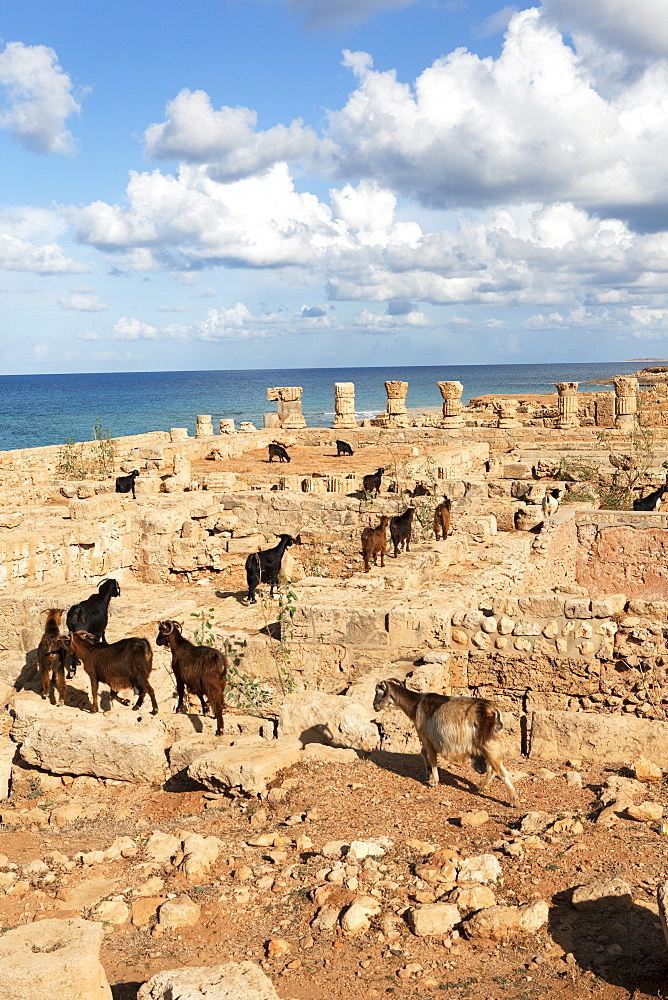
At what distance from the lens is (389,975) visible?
4309 millimetres

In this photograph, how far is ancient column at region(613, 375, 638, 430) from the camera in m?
27.6

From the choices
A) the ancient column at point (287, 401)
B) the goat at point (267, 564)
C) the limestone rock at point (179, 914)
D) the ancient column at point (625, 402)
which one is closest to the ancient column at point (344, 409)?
the ancient column at point (287, 401)

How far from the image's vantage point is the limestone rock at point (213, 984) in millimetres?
3861

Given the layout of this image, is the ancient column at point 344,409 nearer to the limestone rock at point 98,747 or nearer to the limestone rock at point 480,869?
the limestone rock at point 98,747

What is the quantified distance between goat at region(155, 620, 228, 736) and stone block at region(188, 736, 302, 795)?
0.72 metres

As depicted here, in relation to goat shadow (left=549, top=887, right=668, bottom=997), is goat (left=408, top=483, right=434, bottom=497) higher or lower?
higher

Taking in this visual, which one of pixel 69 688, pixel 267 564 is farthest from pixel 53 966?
pixel 267 564

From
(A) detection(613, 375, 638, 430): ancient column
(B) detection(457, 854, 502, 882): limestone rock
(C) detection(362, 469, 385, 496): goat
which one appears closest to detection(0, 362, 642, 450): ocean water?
(A) detection(613, 375, 638, 430): ancient column

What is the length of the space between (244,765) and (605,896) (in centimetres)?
317

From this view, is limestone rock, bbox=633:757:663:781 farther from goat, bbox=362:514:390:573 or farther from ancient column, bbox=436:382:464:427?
ancient column, bbox=436:382:464:427

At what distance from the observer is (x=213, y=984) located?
3.95m

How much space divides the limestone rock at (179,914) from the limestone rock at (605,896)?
2.33m

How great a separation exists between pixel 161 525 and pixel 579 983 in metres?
11.5

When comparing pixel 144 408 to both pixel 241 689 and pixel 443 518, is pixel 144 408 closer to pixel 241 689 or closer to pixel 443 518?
pixel 443 518
